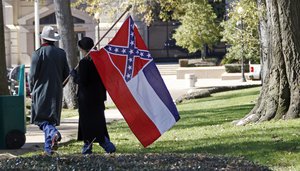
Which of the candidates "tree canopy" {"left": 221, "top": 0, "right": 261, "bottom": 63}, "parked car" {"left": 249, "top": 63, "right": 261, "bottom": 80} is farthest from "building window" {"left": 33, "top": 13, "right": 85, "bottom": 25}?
"parked car" {"left": 249, "top": 63, "right": 261, "bottom": 80}

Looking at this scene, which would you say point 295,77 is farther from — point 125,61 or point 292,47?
point 125,61

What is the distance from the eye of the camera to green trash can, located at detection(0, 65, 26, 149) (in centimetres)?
1226

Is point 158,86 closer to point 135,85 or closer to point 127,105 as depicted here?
point 135,85

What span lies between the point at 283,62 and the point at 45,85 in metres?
4.61

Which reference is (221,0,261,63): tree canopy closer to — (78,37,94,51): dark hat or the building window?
(78,37,94,51): dark hat

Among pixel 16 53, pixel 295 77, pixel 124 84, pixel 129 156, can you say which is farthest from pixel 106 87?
pixel 16 53

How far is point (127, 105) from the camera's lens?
30.1 ft

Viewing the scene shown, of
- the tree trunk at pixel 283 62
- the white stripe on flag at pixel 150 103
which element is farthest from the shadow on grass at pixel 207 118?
the white stripe on flag at pixel 150 103

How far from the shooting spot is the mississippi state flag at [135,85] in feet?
30.1

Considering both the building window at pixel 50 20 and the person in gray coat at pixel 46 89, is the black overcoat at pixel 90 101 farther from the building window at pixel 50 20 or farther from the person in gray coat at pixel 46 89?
the building window at pixel 50 20

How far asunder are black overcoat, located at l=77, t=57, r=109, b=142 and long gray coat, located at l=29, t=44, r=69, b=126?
68 centimetres

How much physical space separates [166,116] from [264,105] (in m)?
4.39

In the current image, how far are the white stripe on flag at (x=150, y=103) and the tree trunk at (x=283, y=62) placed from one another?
4159 millimetres

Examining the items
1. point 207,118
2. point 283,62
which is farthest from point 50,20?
point 283,62
